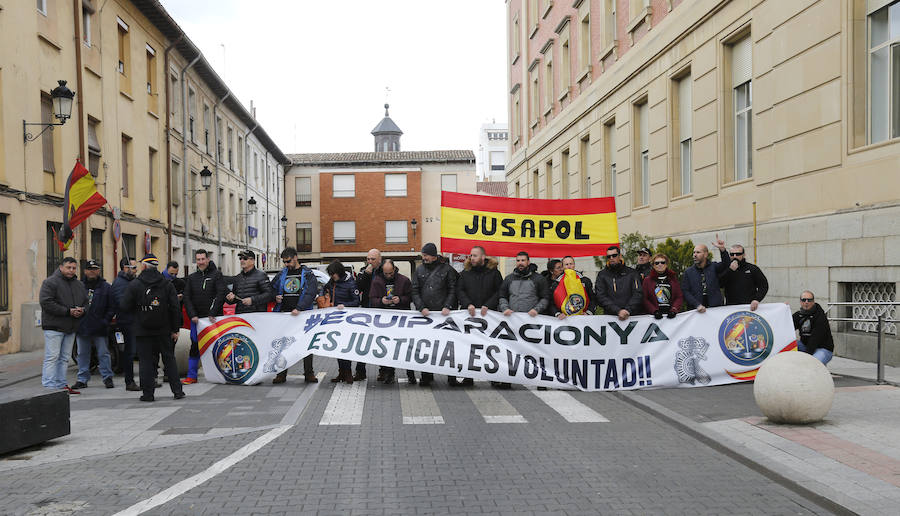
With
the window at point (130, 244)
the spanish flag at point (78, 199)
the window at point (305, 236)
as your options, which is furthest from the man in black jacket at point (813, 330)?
the window at point (305, 236)

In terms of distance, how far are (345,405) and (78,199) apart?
30.5 ft

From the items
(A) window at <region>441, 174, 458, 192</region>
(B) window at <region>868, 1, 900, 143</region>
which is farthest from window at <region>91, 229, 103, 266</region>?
(A) window at <region>441, 174, 458, 192</region>

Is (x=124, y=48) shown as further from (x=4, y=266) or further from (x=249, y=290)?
(x=249, y=290)

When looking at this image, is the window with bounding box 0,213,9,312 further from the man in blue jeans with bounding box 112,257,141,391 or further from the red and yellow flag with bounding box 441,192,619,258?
the red and yellow flag with bounding box 441,192,619,258

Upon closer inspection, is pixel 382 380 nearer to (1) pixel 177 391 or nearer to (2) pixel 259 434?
(1) pixel 177 391

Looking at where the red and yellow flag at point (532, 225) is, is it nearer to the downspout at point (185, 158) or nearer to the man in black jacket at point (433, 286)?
the man in black jacket at point (433, 286)

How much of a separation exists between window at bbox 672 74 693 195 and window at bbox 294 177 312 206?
47.4 metres

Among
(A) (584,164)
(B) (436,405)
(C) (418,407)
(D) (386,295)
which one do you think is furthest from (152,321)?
(A) (584,164)

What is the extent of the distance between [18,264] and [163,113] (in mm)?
13036

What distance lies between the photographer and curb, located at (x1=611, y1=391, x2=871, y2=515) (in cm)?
536

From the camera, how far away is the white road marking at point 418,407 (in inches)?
341

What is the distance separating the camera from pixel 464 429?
26.8 feet

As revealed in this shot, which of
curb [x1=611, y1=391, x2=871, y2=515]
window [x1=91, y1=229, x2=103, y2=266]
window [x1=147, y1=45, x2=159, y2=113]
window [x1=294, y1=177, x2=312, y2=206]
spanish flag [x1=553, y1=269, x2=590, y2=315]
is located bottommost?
curb [x1=611, y1=391, x2=871, y2=515]

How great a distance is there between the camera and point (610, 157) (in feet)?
80.4
